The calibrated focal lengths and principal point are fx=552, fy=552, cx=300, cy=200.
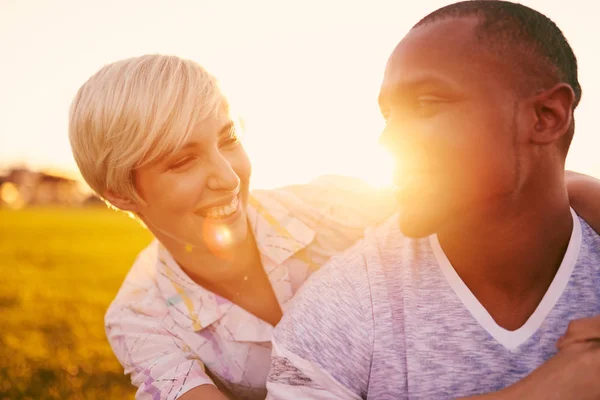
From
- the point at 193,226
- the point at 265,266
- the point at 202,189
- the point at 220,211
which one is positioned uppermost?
the point at 202,189

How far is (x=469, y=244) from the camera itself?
2.39 m

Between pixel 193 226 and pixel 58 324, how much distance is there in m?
6.04

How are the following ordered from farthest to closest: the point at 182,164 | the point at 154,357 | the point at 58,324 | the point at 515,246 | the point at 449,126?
the point at 58,324, the point at 182,164, the point at 154,357, the point at 515,246, the point at 449,126

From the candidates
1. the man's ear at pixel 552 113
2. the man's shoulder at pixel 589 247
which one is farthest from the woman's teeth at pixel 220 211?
the man's shoulder at pixel 589 247

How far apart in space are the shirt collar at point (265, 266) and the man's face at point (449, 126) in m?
1.39

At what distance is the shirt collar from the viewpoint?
11.3 ft

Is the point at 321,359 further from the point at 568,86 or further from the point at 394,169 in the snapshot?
the point at 568,86

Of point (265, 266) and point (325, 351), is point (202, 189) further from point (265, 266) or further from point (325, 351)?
point (325, 351)

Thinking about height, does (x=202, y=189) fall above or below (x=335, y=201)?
below

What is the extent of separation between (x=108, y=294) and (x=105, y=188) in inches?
319

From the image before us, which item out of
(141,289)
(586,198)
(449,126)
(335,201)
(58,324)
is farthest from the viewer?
(58,324)

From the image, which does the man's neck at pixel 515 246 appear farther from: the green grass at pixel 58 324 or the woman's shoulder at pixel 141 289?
the green grass at pixel 58 324

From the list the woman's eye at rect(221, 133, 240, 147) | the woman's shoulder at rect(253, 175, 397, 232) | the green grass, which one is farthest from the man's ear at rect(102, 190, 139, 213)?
the green grass

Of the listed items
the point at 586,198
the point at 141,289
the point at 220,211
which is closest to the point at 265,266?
the point at 220,211
